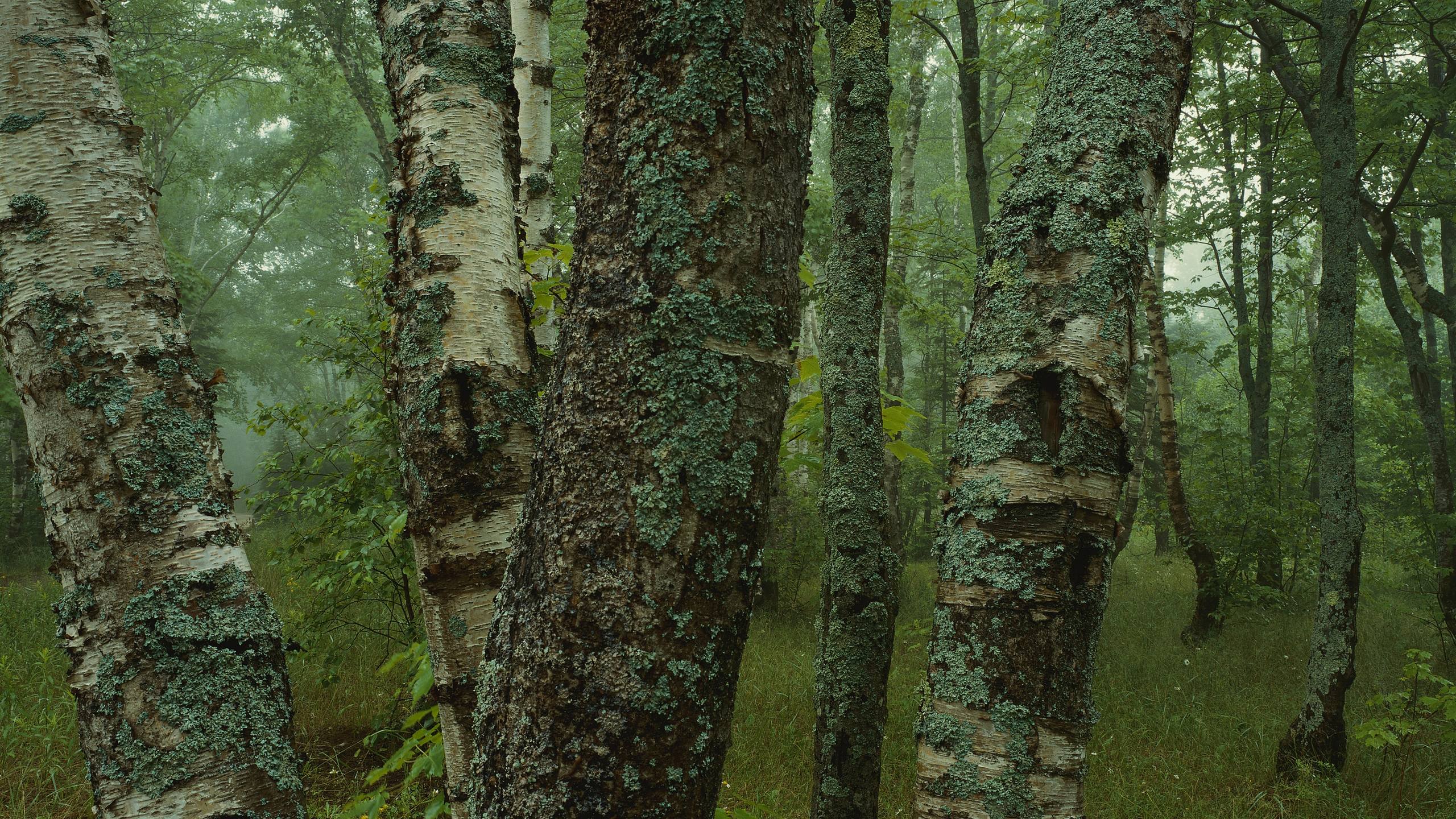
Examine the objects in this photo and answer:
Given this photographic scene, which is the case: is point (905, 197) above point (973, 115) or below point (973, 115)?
above

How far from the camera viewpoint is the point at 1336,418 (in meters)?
4.98

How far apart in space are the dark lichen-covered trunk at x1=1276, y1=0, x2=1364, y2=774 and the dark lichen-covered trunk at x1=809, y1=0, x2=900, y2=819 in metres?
4.08

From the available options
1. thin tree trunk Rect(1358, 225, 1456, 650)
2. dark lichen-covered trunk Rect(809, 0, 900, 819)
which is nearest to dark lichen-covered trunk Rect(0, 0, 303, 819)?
dark lichen-covered trunk Rect(809, 0, 900, 819)

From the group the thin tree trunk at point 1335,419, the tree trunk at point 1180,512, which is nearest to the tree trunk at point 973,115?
the thin tree trunk at point 1335,419

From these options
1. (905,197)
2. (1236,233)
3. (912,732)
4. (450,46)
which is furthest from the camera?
(905,197)

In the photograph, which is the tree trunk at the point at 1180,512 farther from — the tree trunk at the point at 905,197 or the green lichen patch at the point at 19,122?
the green lichen patch at the point at 19,122

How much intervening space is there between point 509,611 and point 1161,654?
9426 millimetres

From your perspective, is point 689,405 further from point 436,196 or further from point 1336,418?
point 1336,418

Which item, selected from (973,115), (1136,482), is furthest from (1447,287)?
(973,115)

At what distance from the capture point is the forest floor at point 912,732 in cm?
458

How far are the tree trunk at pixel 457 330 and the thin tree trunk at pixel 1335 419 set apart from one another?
5836mm

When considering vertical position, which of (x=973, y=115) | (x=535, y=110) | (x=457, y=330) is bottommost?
(x=457, y=330)

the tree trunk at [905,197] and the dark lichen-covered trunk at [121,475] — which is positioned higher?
the tree trunk at [905,197]

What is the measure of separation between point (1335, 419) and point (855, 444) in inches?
169
